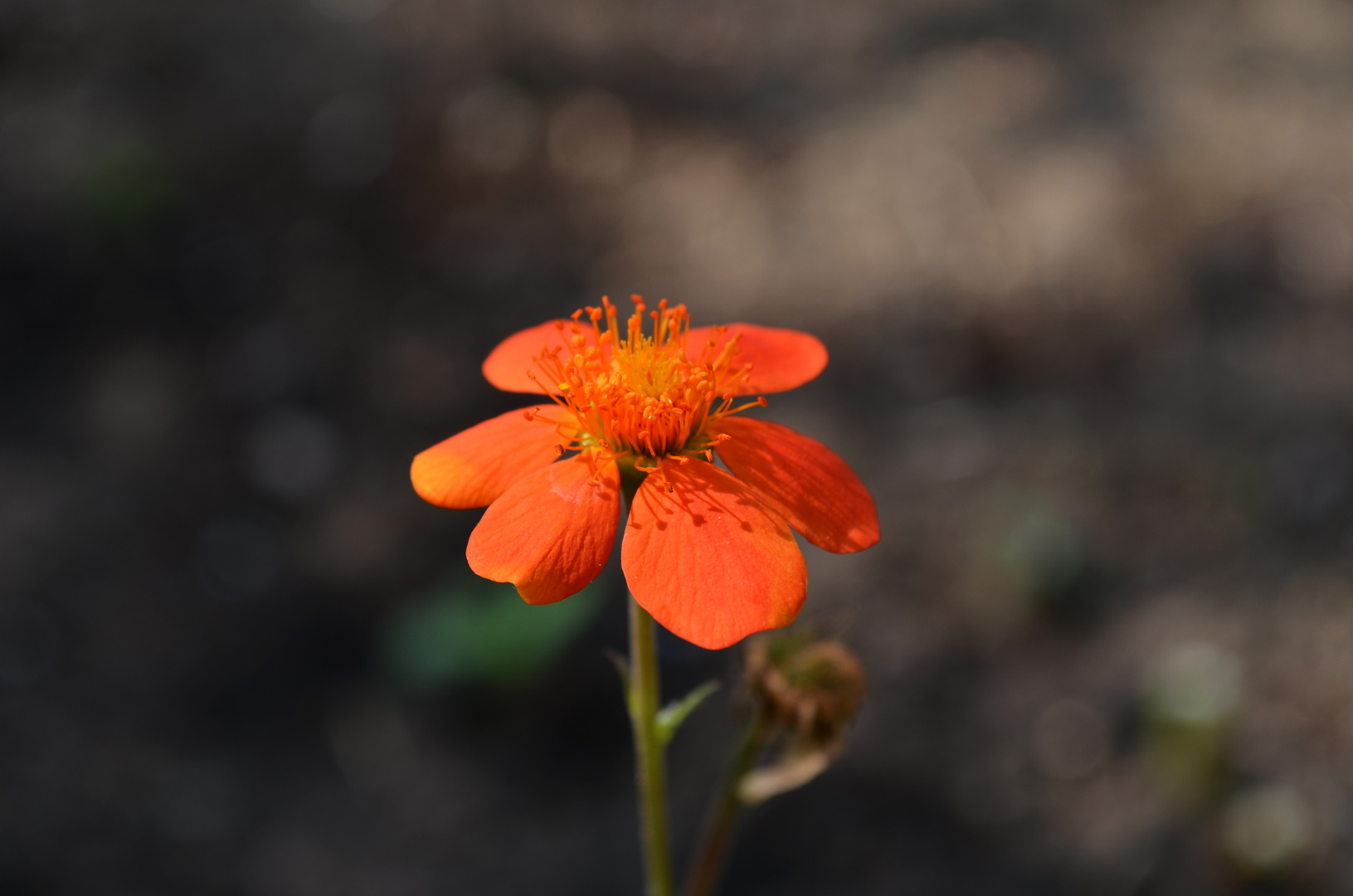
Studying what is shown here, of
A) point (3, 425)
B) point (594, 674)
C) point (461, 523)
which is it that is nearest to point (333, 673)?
point (461, 523)

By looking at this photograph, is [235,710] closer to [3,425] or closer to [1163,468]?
[3,425]

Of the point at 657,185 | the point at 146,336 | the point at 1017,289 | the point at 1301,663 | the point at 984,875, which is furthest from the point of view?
the point at 657,185

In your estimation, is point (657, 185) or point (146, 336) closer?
point (146, 336)

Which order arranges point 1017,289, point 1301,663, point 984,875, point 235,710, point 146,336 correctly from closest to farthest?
1. point 984,875
2. point 1301,663
3. point 235,710
4. point 1017,289
5. point 146,336

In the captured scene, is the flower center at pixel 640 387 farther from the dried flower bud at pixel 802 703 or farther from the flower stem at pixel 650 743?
the dried flower bud at pixel 802 703

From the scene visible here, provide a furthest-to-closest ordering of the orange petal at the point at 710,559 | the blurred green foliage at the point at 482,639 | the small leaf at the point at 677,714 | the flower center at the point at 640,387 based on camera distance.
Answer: the blurred green foliage at the point at 482,639 → the flower center at the point at 640,387 → the small leaf at the point at 677,714 → the orange petal at the point at 710,559

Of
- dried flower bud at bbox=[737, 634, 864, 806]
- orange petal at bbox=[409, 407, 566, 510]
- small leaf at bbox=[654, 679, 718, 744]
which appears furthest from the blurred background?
orange petal at bbox=[409, 407, 566, 510]

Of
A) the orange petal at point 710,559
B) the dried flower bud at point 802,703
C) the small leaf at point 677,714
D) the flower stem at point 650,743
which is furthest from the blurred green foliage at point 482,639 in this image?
the orange petal at point 710,559

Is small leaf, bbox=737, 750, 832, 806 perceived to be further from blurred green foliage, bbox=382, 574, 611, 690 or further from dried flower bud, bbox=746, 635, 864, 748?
blurred green foliage, bbox=382, 574, 611, 690
